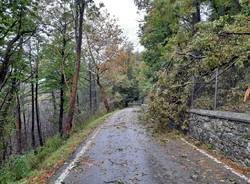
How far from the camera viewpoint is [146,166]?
8.62 metres

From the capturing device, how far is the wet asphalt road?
7328mm

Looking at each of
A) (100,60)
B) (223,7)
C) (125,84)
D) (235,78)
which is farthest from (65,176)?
(125,84)

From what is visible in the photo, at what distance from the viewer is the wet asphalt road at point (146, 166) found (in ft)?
24.0

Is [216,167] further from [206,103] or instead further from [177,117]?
[177,117]

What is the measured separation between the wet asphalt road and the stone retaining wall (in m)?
0.65

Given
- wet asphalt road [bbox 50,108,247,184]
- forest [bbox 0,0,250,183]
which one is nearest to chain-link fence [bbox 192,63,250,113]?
forest [bbox 0,0,250,183]

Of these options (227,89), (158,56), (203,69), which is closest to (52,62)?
(158,56)

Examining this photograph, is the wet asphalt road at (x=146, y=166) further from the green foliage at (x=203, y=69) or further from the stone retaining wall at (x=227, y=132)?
the green foliage at (x=203, y=69)

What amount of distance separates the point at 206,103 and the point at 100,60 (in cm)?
2882

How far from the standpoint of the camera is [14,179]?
31.4 feet

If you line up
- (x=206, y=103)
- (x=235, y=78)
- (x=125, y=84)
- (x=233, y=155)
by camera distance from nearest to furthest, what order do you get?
(x=233, y=155) < (x=235, y=78) < (x=206, y=103) < (x=125, y=84)

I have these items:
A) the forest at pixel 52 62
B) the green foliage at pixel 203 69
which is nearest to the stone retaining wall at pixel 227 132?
the green foliage at pixel 203 69

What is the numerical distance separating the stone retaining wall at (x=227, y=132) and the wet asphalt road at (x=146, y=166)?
2.13 ft

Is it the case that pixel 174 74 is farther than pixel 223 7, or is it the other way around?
pixel 223 7
